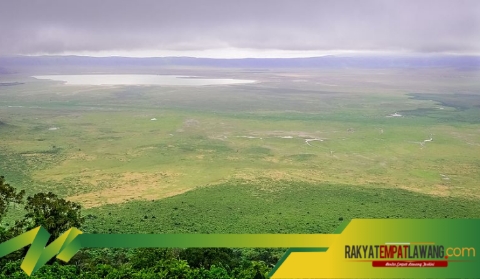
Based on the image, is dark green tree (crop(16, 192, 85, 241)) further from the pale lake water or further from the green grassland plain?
the pale lake water

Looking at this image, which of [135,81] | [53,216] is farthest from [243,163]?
[135,81]

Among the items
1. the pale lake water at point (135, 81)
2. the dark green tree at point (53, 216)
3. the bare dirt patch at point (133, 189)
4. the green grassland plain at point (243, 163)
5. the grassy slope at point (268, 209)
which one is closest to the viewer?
the dark green tree at point (53, 216)

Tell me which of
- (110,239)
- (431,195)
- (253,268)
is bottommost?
(431,195)

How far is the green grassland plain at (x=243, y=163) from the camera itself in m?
27.1

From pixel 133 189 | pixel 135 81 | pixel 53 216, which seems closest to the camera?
pixel 53 216

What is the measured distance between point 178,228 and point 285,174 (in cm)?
1498

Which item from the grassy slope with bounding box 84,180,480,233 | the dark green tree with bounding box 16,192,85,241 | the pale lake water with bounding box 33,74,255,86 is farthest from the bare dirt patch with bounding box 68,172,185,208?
the pale lake water with bounding box 33,74,255,86

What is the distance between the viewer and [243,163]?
131 ft

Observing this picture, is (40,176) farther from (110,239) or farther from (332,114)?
(332,114)

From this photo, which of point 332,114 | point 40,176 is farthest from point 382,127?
point 40,176

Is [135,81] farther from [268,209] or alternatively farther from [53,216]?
[53,216]

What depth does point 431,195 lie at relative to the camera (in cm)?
3116

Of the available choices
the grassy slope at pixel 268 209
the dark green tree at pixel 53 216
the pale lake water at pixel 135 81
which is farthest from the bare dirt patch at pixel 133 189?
the pale lake water at pixel 135 81

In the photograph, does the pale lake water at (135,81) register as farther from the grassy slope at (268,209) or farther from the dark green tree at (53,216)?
the dark green tree at (53,216)
